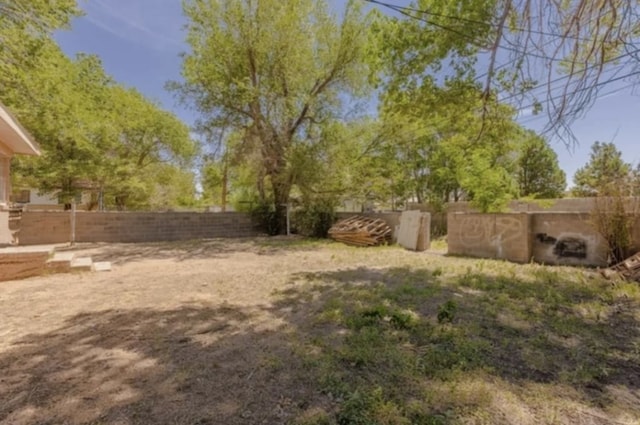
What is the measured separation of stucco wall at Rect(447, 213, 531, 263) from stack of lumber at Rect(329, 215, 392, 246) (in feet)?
7.54

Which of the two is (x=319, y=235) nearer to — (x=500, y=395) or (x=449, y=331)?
(x=449, y=331)

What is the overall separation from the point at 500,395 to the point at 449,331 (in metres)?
0.97

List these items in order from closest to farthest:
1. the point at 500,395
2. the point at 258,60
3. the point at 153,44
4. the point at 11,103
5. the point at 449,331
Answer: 1. the point at 500,395
2. the point at 449,331
3. the point at 11,103
4. the point at 258,60
5. the point at 153,44

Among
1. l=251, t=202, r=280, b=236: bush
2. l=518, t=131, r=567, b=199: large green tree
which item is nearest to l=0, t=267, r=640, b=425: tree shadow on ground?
l=251, t=202, r=280, b=236: bush

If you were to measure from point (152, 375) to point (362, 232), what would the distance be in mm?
7858

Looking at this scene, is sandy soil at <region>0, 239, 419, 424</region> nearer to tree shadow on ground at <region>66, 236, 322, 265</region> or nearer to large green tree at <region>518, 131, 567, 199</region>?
tree shadow on ground at <region>66, 236, 322, 265</region>

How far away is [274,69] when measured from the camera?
36.4 feet

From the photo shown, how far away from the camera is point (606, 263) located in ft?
18.5

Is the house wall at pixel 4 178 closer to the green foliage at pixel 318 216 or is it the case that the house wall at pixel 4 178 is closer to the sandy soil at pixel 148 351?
the sandy soil at pixel 148 351

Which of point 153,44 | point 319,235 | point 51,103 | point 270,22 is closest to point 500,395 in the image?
point 319,235

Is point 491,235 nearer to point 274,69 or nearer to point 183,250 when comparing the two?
point 183,250

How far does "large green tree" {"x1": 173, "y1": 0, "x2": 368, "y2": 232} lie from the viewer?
10.7 metres

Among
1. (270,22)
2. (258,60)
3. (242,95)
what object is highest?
(270,22)

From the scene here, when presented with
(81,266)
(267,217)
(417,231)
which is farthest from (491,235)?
(267,217)
